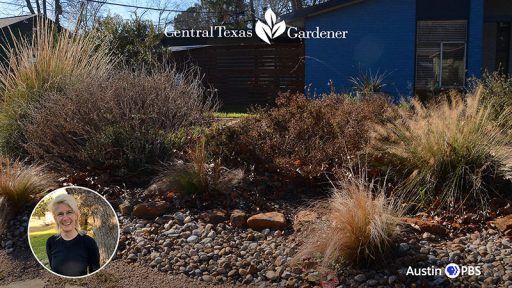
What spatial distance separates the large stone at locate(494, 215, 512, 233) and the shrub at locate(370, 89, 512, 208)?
0.35 metres

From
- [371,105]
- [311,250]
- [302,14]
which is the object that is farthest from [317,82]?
[311,250]

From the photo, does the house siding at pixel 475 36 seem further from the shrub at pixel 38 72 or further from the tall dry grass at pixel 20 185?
the tall dry grass at pixel 20 185

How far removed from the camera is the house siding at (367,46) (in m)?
16.6

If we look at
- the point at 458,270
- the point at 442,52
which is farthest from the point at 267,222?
the point at 442,52

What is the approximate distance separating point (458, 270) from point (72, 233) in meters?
2.65

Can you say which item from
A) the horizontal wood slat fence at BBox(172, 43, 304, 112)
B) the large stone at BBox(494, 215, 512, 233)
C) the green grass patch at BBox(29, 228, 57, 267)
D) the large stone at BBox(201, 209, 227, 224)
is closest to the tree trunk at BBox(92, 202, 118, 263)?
the green grass patch at BBox(29, 228, 57, 267)

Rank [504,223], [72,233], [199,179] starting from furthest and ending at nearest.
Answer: [199,179], [504,223], [72,233]

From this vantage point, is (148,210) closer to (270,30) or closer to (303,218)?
(303,218)

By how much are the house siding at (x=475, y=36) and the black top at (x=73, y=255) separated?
14895mm

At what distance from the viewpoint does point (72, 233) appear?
140 inches

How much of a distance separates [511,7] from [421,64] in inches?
149

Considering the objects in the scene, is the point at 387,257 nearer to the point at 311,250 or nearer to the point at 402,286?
the point at 402,286

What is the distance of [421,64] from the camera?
16828 millimetres

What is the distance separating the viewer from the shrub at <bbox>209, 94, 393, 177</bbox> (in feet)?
20.1
